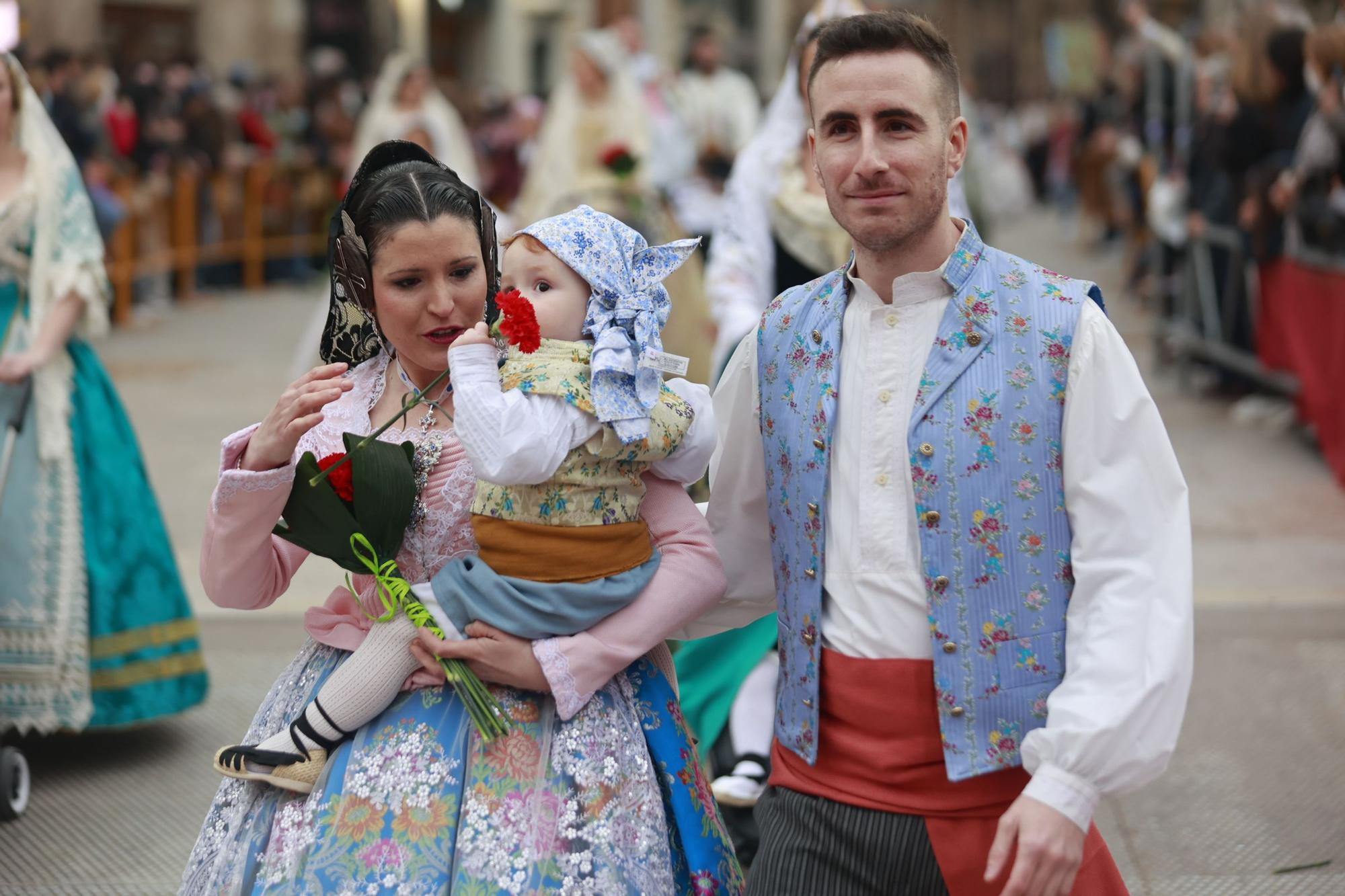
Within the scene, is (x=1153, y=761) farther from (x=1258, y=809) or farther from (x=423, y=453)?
(x=1258, y=809)

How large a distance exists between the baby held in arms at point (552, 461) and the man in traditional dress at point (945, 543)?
229 millimetres

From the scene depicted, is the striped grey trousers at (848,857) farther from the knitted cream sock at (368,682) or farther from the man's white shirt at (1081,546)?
the knitted cream sock at (368,682)

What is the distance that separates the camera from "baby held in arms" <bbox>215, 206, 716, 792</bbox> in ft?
7.93

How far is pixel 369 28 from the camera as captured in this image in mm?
27781

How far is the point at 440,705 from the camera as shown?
8.35 feet

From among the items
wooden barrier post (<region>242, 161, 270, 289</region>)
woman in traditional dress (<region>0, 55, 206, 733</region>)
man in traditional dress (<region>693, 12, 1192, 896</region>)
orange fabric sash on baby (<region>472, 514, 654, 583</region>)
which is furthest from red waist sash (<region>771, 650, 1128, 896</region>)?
wooden barrier post (<region>242, 161, 270, 289</region>)

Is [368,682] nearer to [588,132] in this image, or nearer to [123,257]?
[588,132]

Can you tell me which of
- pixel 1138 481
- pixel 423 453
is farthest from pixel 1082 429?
pixel 423 453

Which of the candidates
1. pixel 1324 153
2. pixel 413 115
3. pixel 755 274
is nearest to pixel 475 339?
pixel 755 274

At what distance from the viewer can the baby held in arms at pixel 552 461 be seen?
2.42 m

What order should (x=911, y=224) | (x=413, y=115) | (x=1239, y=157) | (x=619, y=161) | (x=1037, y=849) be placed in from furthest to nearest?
1. (x=413, y=115)
2. (x=1239, y=157)
3. (x=619, y=161)
4. (x=911, y=224)
5. (x=1037, y=849)

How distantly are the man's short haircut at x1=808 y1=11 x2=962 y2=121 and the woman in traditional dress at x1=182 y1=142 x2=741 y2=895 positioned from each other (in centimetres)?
67

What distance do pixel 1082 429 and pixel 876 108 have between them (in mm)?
542

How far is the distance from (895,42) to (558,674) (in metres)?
1.05
